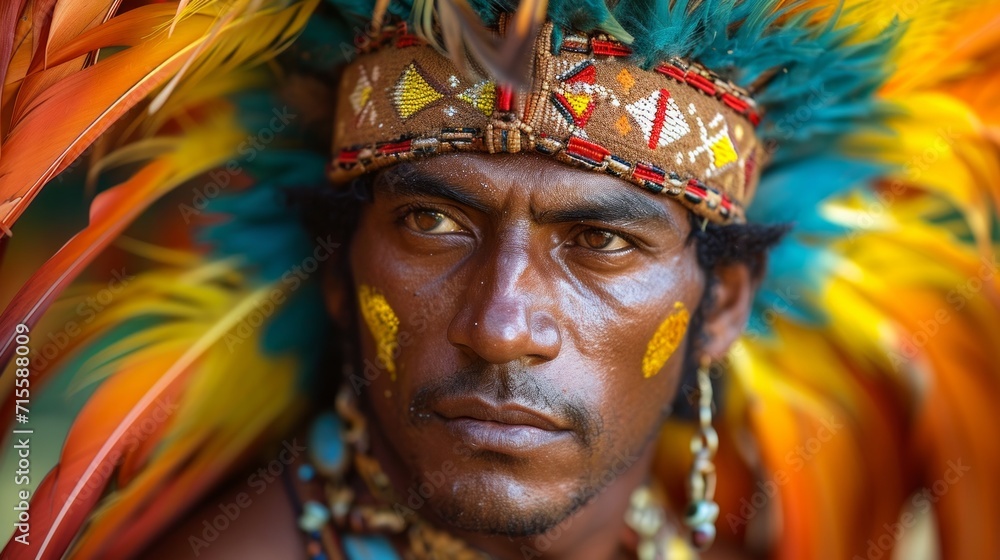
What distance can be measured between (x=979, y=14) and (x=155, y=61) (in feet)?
6.98

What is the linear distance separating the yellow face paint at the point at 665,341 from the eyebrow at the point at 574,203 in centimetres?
24

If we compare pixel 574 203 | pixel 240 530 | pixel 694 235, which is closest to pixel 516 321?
Result: pixel 574 203

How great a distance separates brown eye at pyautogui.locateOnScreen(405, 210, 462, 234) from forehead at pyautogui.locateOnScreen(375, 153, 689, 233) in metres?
0.06

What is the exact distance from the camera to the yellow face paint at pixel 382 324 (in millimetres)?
2154

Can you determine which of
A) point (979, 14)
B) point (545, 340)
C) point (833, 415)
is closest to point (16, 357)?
point (545, 340)

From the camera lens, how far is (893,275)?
2898 millimetres

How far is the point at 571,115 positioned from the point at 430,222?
41 cm

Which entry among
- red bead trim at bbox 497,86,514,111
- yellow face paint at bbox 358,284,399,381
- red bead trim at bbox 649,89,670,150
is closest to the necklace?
yellow face paint at bbox 358,284,399,381

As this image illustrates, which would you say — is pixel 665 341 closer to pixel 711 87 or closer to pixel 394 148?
pixel 711 87

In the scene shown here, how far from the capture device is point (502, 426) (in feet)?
6.57

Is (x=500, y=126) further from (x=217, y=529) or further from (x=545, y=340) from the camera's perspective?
(x=217, y=529)

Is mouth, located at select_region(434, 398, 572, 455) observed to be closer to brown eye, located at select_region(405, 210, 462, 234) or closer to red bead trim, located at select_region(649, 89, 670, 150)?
brown eye, located at select_region(405, 210, 462, 234)

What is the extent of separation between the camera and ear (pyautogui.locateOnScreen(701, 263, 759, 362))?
2.45 meters

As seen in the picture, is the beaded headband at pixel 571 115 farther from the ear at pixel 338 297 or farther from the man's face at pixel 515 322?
the ear at pixel 338 297
